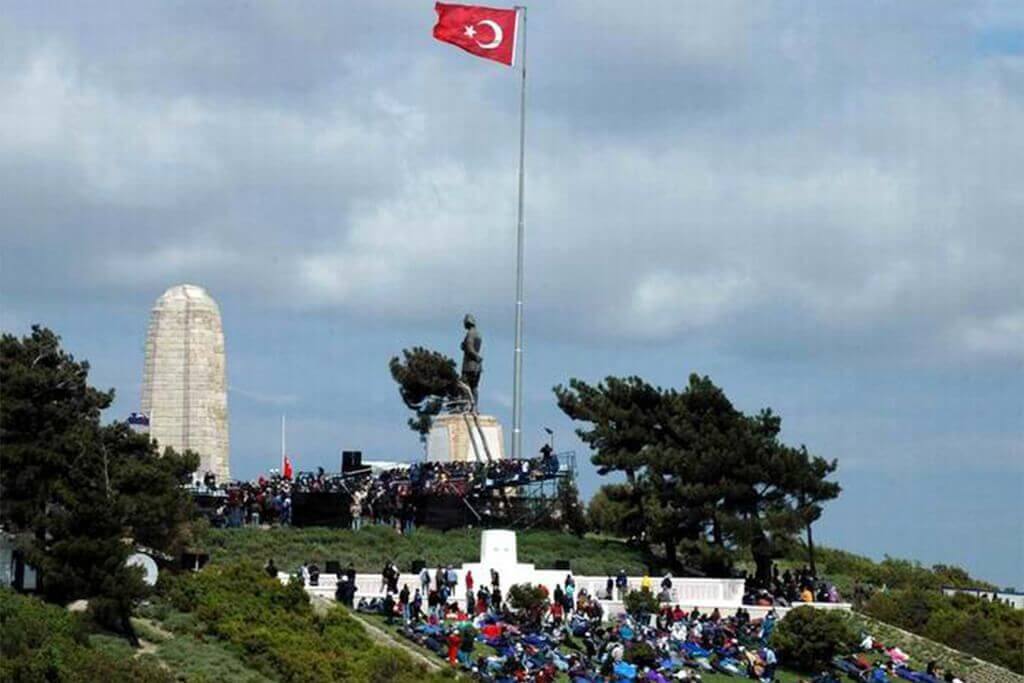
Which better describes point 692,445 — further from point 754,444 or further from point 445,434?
point 445,434

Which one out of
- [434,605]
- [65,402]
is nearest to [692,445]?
[434,605]

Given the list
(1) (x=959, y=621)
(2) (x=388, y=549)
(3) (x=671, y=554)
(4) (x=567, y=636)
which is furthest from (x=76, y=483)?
(1) (x=959, y=621)

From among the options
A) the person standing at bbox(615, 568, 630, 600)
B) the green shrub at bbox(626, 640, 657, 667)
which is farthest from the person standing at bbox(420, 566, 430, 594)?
the green shrub at bbox(626, 640, 657, 667)

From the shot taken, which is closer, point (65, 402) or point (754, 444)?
point (65, 402)

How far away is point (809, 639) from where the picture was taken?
48625mm

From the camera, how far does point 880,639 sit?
52.7m

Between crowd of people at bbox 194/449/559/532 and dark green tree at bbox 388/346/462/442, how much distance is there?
36.9 feet

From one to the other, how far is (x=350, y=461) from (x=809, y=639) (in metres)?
18.5

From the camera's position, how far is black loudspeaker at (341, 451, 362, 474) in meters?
62.3

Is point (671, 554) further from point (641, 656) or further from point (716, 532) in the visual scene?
point (641, 656)

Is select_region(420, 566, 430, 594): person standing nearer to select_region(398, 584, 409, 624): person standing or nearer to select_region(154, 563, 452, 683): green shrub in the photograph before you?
select_region(398, 584, 409, 624): person standing

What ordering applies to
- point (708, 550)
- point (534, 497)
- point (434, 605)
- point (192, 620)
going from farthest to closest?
point (534, 497)
point (708, 550)
point (434, 605)
point (192, 620)

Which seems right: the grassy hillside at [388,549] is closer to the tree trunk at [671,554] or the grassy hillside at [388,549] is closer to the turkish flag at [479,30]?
the tree trunk at [671,554]

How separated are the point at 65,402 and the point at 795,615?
17.5 meters
